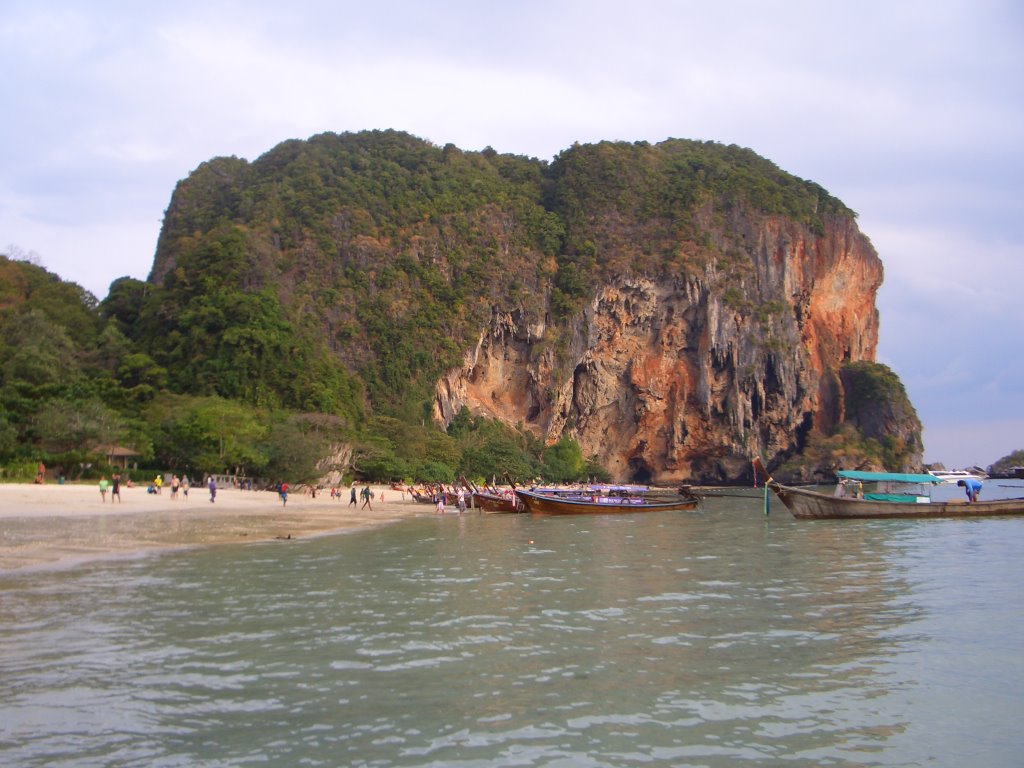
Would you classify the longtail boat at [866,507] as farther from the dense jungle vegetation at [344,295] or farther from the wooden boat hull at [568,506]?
the dense jungle vegetation at [344,295]

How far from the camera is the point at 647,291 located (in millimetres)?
81875

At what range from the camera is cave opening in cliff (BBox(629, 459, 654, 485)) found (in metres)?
84.2

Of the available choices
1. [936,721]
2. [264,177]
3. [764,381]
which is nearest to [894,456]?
[764,381]

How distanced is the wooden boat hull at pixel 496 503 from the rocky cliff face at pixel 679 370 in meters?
33.5

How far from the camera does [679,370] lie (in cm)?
8288

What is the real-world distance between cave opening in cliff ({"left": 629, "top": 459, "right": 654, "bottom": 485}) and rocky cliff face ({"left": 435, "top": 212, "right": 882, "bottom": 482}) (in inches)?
5.4

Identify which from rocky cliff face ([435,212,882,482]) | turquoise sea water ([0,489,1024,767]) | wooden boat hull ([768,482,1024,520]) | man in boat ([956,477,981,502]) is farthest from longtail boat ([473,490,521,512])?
rocky cliff face ([435,212,882,482])

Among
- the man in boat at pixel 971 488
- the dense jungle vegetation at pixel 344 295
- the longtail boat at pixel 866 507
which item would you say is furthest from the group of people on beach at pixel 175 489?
the man in boat at pixel 971 488

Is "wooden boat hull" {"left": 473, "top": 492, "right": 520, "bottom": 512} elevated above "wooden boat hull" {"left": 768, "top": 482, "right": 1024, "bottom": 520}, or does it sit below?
below

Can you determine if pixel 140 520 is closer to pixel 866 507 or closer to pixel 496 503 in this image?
pixel 496 503

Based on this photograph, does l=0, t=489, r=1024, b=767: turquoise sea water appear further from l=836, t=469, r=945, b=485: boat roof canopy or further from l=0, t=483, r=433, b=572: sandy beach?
l=836, t=469, r=945, b=485: boat roof canopy

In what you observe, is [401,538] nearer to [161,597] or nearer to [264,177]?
[161,597]

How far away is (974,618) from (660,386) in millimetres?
69992

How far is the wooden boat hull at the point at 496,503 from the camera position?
38.8 meters
